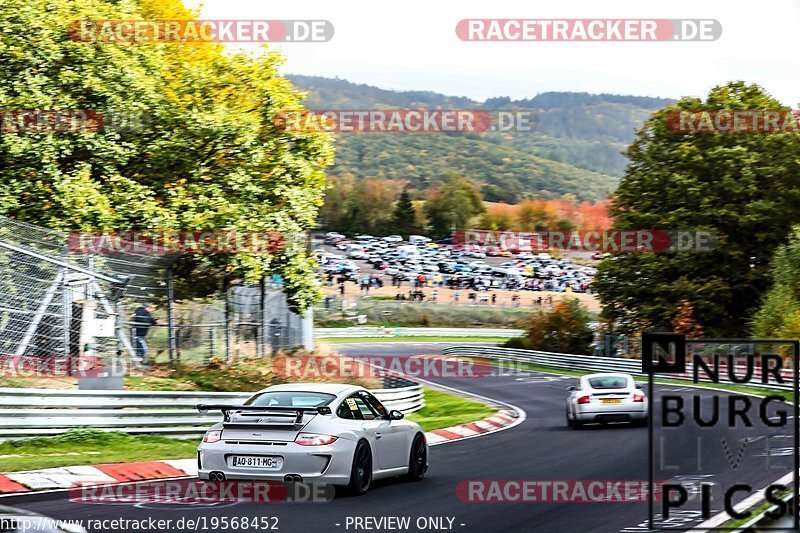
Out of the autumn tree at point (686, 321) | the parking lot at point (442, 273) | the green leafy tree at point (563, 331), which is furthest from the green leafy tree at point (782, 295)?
the parking lot at point (442, 273)

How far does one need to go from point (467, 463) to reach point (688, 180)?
3746 centimetres

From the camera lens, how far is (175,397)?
59.8ft

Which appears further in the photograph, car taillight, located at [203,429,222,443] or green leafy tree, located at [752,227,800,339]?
green leafy tree, located at [752,227,800,339]

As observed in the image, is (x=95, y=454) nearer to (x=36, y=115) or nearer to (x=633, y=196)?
(x=36, y=115)

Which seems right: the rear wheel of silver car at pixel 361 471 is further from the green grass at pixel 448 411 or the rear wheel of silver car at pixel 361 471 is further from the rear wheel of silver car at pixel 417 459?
the green grass at pixel 448 411

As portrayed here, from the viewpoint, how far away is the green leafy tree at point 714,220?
49.5 metres

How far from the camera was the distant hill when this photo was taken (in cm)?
13775

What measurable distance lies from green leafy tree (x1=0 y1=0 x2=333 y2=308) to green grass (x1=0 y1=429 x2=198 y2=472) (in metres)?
7.74

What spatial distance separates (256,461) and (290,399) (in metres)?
1.38

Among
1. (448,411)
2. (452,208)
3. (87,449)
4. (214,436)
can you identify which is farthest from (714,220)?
(452,208)

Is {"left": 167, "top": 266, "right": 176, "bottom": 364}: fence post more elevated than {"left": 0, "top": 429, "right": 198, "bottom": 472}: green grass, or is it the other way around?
{"left": 167, "top": 266, "right": 176, "bottom": 364}: fence post

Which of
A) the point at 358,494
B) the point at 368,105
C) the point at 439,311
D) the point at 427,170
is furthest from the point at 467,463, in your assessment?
the point at 368,105

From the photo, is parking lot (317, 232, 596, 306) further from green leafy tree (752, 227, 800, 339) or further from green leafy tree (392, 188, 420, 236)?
green leafy tree (752, 227, 800, 339)
